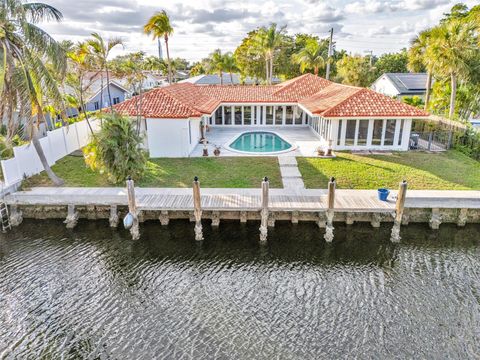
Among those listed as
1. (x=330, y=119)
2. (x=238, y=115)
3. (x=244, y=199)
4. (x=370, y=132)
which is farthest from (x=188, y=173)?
(x=238, y=115)

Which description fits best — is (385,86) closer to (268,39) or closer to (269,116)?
(268,39)

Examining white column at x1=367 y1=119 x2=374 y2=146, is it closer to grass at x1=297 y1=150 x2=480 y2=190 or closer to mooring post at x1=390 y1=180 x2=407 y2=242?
grass at x1=297 y1=150 x2=480 y2=190

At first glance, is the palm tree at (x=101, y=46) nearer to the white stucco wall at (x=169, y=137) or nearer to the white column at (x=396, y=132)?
the white stucco wall at (x=169, y=137)

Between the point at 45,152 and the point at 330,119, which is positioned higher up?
the point at 330,119

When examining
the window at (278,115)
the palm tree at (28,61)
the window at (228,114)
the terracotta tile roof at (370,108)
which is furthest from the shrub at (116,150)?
the window at (278,115)

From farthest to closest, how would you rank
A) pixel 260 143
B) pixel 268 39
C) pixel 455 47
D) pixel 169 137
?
pixel 268 39, pixel 260 143, pixel 455 47, pixel 169 137

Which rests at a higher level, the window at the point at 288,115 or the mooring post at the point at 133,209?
the window at the point at 288,115
